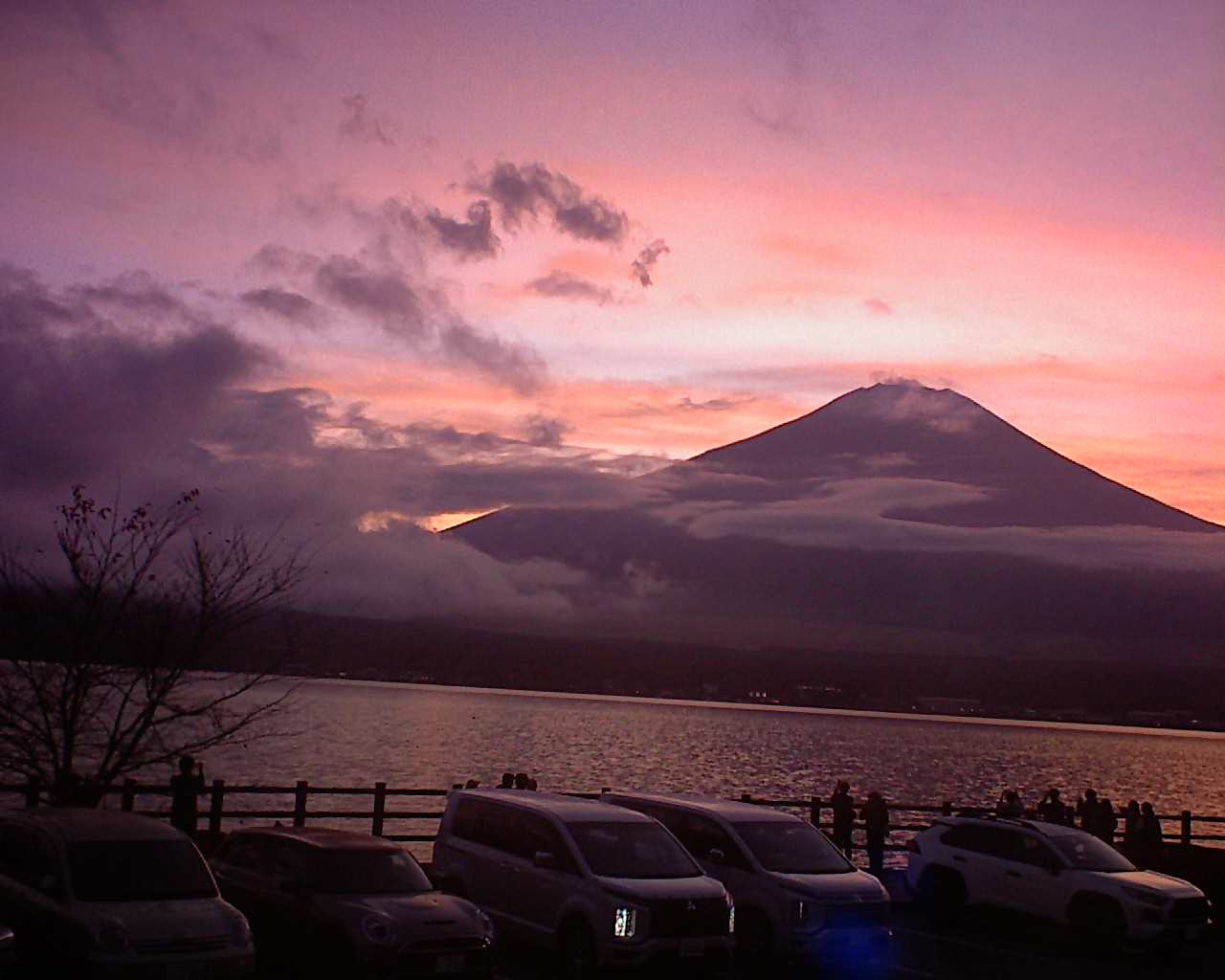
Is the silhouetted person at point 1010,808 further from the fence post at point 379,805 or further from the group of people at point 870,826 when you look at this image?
the fence post at point 379,805

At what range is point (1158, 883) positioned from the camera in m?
18.7

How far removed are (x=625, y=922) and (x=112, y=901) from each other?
4.94 meters

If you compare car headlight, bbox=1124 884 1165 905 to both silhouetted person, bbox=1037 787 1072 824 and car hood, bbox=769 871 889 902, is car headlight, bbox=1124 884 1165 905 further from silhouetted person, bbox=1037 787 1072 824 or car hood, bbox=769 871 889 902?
silhouetted person, bbox=1037 787 1072 824

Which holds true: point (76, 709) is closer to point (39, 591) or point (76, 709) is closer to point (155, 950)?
point (39, 591)

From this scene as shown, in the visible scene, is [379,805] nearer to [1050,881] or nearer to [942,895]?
[942,895]

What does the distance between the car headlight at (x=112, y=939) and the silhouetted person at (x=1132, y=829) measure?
66.2 ft

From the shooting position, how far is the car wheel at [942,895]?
2006cm

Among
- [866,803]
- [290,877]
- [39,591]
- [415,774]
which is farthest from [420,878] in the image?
[415,774]

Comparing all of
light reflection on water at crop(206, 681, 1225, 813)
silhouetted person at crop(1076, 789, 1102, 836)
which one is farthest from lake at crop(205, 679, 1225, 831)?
silhouetted person at crop(1076, 789, 1102, 836)

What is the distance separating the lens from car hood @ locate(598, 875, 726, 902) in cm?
1383

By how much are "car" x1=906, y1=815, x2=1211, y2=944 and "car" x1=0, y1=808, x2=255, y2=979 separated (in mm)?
11693

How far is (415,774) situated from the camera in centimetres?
8000

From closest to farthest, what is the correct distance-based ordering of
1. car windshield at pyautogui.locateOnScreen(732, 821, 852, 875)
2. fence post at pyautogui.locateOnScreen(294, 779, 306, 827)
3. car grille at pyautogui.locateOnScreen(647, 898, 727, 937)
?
car grille at pyautogui.locateOnScreen(647, 898, 727, 937)
car windshield at pyautogui.locateOnScreen(732, 821, 852, 875)
fence post at pyautogui.locateOnScreen(294, 779, 306, 827)

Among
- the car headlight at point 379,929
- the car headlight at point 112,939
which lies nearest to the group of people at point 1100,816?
the car headlight at point 379,929
